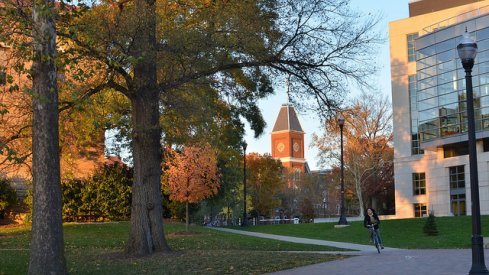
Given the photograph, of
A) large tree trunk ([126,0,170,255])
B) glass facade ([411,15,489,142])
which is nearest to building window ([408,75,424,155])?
glass facade ([411,15,489,142])

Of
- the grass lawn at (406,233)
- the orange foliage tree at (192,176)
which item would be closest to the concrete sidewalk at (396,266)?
the grass lawn at (406,233)

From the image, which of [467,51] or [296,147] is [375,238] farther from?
[296,147]

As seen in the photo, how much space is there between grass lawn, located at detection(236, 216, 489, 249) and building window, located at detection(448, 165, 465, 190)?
70.5 feet

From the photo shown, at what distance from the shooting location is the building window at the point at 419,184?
203 ft

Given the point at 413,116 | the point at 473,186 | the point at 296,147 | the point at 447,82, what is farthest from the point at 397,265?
the point at 296,147

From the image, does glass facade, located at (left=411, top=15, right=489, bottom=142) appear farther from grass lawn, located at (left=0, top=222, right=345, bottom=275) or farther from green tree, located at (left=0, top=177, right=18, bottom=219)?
green tree, located at (left=0, top=177, right=18, bottom=219)

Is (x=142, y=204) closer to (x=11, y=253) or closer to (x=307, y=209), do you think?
(x=11, y=253)

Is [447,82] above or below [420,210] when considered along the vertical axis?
above

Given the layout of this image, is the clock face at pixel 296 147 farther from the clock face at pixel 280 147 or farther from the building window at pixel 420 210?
the building window at pixel 420 210

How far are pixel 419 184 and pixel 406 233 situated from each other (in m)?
34.7

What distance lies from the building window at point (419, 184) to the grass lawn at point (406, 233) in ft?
92.4

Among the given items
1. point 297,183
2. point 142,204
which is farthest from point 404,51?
point 142,204

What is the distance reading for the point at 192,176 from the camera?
32969mm

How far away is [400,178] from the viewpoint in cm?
6338
